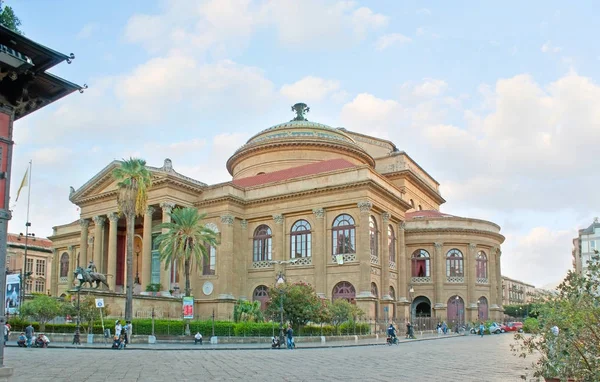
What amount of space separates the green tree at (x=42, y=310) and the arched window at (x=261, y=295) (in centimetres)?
1671

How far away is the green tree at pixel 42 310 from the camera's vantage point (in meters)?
36.8

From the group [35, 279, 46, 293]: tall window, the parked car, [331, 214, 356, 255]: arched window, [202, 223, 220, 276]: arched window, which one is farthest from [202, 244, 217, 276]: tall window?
[35, 279, 46, 293]: tall window

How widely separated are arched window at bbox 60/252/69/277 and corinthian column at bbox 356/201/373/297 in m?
37.7

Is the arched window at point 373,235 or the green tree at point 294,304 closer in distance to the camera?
the green tree at point 294,304

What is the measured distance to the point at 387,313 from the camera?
46.6m

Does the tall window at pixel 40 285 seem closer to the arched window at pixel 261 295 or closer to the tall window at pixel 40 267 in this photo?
the tall window at pixel 40 267

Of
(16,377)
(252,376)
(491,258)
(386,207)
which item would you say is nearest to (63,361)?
(16,377)

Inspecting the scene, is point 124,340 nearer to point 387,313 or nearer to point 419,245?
point 387,313

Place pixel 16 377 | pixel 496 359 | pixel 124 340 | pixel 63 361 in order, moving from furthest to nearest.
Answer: pixel 124 340 → pixel 496 359 → pixel 63 361 → pixel 16 377

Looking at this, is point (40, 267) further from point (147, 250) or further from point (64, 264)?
point (147, 250)

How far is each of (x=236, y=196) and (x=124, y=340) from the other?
70.0ft

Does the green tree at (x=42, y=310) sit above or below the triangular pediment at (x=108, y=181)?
below

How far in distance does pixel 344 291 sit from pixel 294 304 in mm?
9974

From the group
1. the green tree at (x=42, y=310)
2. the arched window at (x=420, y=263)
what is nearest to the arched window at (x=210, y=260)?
the green tree at (x=42, y=310)
